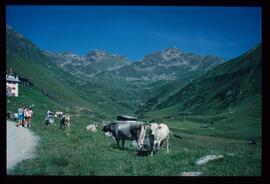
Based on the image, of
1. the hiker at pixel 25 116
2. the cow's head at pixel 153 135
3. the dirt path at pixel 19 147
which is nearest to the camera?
the dirt path at pixel 19 147

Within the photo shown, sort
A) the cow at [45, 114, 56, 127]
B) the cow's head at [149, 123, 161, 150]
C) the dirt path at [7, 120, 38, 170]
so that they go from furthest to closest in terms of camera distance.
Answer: the cow at [45, 114, 56, 127]
the cow's head at [149, 123, 161, 150]
the dirt path at [7, 120, 38, 170]

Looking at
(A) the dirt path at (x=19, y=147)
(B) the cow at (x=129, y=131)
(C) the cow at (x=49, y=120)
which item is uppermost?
(C) the cow at (x=49, y=120)

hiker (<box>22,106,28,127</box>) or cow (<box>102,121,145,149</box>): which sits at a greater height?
hiker (<box>22,106,28,127</box>)

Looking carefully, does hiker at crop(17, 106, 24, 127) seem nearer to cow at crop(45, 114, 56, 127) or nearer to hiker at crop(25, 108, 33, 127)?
hiker at crop(25, 108, 33, 127)

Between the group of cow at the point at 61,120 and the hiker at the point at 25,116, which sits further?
the group of cow at the point at 61,120

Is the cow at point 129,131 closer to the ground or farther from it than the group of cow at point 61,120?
closer to the ground

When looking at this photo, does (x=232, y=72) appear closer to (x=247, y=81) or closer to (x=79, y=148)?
(x=247, y=81)

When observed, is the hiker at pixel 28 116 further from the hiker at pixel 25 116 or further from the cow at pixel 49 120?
the cow at pixel 49 120

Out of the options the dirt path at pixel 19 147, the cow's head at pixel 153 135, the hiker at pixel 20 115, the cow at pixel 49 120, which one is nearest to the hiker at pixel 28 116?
the hiker at pixel 20 115

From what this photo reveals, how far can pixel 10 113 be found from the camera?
77.7ft

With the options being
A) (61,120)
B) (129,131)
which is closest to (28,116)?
(61,120)

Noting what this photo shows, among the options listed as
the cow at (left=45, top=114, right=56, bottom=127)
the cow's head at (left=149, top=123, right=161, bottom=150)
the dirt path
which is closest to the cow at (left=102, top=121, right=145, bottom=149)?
the cow's head at (left=149, top=123, right=161, bottom=150)
